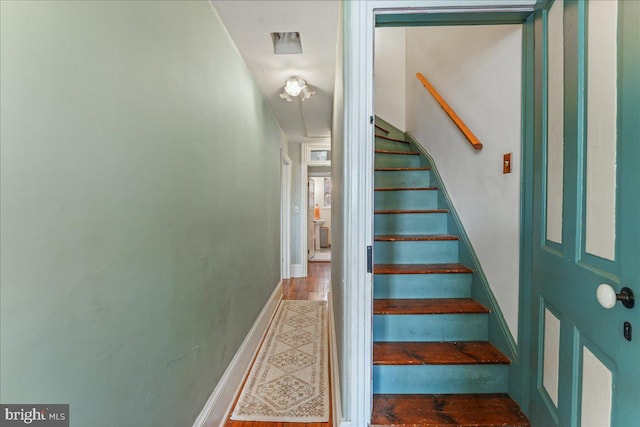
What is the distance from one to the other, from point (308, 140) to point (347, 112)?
11.4ft

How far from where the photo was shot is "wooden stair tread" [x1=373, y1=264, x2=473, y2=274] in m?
1.86

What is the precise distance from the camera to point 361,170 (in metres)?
1.22

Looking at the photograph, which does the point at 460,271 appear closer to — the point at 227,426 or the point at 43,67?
the point at 227,426

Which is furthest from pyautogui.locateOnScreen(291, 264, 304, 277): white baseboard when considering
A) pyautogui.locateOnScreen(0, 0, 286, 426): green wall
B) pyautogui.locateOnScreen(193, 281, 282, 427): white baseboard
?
pyautogui.locateOnScreen(0, 0, 286, 426): green wall

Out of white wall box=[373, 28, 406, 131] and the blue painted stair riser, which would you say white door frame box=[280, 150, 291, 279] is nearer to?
white wall box=[373, 28, 406, 131]

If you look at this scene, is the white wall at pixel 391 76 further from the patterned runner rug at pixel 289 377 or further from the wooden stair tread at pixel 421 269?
the patterned runner rug at pixel 289 377

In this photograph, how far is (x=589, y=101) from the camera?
0.88 m

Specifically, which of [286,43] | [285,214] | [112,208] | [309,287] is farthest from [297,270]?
[112,208]

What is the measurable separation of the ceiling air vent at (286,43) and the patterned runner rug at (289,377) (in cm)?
235

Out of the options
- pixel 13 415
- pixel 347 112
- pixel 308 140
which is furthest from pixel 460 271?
pixel 308 140

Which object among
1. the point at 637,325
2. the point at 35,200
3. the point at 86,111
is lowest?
the point at 637,325

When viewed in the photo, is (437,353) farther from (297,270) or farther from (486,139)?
(297,270)

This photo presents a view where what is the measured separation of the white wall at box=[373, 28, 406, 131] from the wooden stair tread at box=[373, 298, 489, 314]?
8.58 feet

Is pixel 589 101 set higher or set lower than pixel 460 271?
higher
